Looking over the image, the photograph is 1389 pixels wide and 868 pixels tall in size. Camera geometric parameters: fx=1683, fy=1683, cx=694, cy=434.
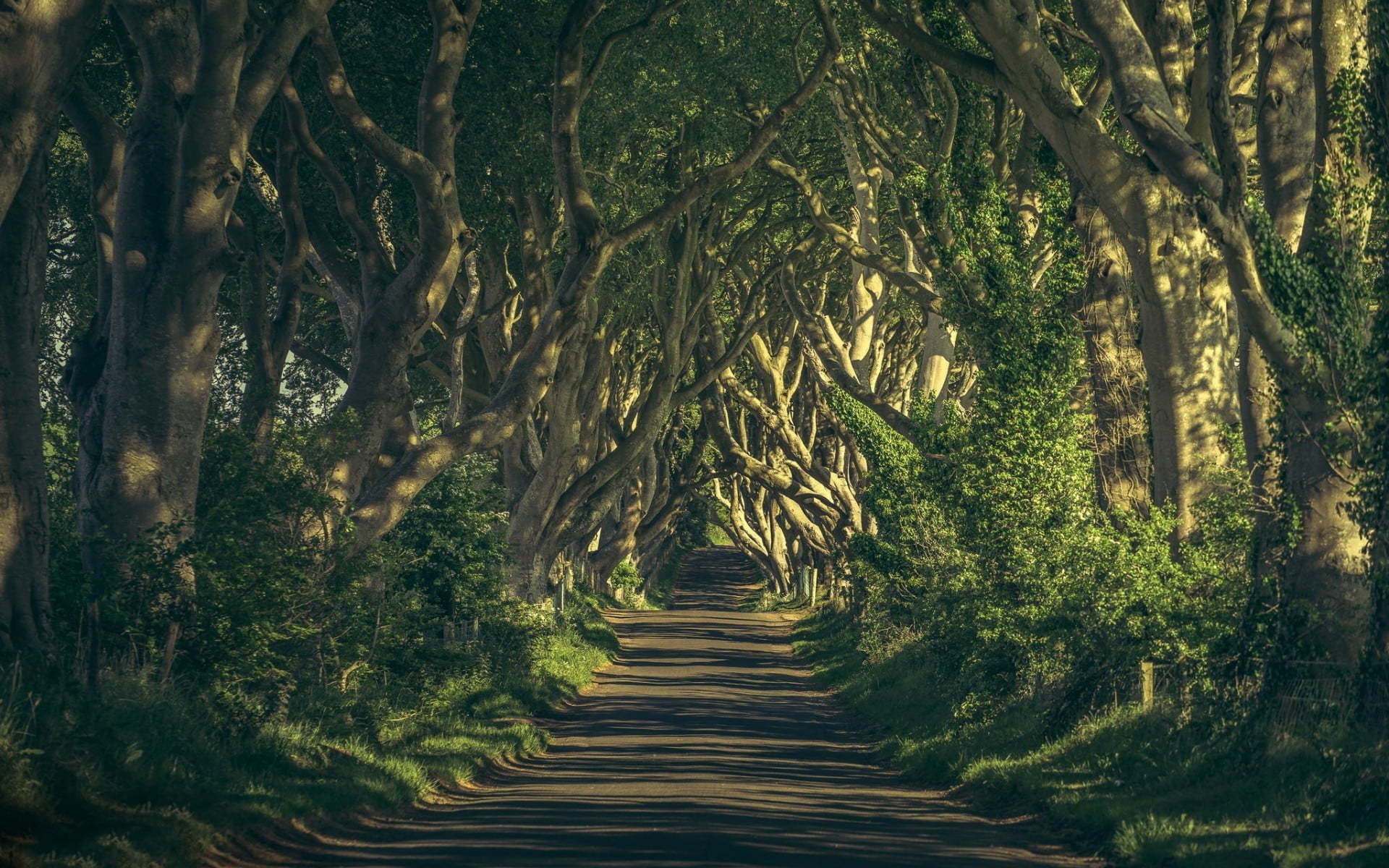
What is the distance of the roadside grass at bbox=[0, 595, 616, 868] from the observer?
970 cm

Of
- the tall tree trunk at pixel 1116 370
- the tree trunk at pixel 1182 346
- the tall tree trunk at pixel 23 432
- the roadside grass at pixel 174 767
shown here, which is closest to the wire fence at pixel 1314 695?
the tree trunk at pixel 1182 346

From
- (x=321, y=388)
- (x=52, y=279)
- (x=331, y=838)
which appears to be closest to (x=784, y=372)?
(x=321, y=388)

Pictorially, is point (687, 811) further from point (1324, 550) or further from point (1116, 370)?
point (1116, 370)

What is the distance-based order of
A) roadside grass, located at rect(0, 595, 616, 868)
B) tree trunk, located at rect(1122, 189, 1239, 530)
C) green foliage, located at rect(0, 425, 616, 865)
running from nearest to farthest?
1. roadside grass, located at rect(0, 595, 616, 868)
2. green foliage, located at rect(0, 425, 616, 865)
3. tree trunk, located at rect(1122, 189, 1239, 530)

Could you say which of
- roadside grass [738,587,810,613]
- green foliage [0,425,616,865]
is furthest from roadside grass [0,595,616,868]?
roadside grass [738,587,810,613]

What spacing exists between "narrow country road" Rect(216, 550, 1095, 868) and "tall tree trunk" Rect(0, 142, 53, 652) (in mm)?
3312

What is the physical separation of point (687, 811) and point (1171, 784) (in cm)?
393

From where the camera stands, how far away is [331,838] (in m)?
12.4

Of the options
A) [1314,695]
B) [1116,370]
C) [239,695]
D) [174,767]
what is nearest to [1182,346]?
[1116,370]

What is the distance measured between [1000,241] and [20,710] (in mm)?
14315

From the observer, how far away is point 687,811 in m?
13.8

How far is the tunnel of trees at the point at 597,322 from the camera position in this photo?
1417 cm

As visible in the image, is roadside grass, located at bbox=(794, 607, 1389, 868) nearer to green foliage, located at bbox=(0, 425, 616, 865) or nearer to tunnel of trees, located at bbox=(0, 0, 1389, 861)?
tunnel of trees, located at bbox=(0, 0, 1389, 861)

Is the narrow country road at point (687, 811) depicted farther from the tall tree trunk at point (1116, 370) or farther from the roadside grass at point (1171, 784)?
the tall tree trunk at point (1116, 370)
